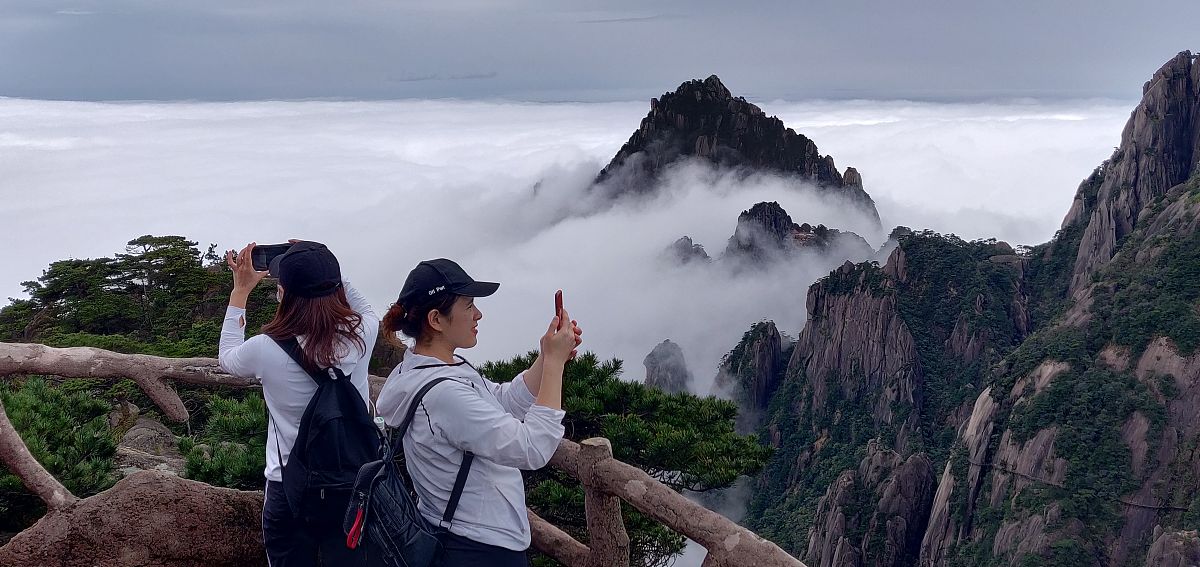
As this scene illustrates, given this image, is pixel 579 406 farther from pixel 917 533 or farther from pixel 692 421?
pixel 917 533

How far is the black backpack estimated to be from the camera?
10.0 feet

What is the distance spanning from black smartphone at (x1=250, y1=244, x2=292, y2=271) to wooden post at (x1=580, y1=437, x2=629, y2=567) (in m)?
1.48

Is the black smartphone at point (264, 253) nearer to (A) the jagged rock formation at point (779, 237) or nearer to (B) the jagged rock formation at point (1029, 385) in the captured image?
(B) the jagged rock formation at point (1029, 385)

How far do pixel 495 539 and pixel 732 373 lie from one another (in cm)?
9421

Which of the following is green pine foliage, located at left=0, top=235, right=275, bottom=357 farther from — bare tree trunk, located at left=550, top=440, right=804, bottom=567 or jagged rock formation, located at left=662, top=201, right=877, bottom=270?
jagged rock formation, located at left=662, top=201, right=877, bottom=270

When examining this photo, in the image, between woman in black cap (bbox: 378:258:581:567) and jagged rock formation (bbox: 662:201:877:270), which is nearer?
woman in black cap (bbox: 378:258:581:567)

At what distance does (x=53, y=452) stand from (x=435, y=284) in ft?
11.9

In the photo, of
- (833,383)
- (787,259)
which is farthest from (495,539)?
(787,259)

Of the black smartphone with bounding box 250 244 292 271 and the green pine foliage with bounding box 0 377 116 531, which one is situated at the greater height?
the black smartphone with bounding box 250 244 292 271

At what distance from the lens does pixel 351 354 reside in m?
3.24

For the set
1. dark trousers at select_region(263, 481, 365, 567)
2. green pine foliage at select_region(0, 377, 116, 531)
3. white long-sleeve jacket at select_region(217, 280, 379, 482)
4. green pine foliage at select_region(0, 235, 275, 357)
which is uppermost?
white long-sleeve jacket at select_region(217, 280, 379, 482)

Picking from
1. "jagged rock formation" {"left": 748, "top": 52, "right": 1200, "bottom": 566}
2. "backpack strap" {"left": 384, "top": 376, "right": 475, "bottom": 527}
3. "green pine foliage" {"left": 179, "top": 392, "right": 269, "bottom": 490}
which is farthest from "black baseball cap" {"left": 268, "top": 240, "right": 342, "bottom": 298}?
"jagged rock formation" {"left": 748, "top": 52, "right": 1200, "bottom": 566}

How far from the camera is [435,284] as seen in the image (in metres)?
3.00

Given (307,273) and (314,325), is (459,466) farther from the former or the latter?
(307,273)
